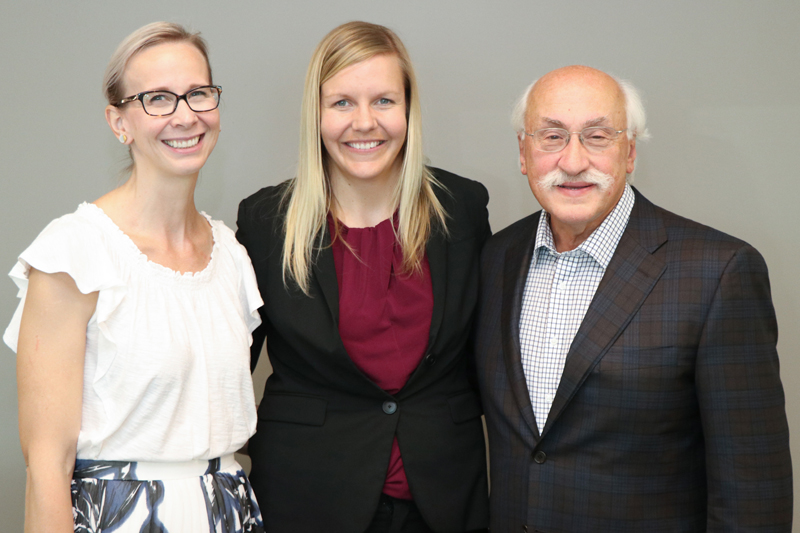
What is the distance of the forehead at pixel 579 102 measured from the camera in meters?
2.07

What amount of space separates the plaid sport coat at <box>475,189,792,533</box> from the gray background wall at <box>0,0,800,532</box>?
977mm

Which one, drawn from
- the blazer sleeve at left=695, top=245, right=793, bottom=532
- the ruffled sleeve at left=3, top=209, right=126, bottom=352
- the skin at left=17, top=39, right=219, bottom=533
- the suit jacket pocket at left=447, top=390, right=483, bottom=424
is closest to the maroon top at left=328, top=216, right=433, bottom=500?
the suit jacket pocket at left=447, top=390, right=483, bottom=424

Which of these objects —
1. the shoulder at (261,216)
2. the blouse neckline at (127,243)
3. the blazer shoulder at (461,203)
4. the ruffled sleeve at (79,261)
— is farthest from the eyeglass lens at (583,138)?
the ruffled sleeve at (79,261)

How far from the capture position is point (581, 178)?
2043 mm

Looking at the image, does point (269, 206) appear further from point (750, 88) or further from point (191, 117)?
point (750, 88)

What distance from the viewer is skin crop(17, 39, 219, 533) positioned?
5.67 feet

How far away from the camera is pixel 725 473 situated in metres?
1.84

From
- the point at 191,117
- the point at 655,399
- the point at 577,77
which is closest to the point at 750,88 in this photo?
the point at 577,77

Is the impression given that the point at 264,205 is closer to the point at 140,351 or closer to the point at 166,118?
the point at 166,118

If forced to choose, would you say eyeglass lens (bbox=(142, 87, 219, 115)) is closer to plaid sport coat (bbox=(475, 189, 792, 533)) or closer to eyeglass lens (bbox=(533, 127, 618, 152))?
eyeglass lens (bbox=(533, 127, 618, 152))

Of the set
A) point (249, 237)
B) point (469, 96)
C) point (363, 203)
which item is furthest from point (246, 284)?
point (469, 96)

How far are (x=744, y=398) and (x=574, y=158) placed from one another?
724mm

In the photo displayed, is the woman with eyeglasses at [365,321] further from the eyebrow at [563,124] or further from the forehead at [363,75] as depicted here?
the eyebrow at [563,124]

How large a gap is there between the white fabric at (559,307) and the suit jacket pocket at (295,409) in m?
0.59
